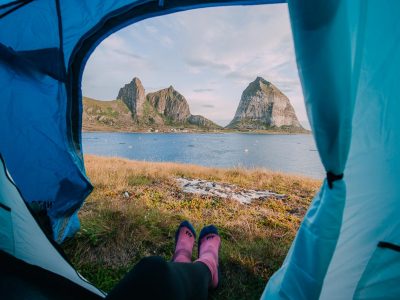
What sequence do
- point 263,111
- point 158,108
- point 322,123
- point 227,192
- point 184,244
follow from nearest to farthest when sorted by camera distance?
point 322,123 → point 184,244 → point 227,192 → point 263,111 → point 158,108

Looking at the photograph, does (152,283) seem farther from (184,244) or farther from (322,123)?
(184,244)

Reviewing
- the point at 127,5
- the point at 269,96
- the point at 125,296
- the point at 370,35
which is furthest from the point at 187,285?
the point at 269,96

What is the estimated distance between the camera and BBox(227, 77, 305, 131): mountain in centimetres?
12862

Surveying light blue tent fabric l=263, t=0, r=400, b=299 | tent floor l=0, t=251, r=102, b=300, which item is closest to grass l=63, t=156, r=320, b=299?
tent floor l=0, t=251, r=102, b=300

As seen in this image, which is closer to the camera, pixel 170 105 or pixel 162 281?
pixel 162 281

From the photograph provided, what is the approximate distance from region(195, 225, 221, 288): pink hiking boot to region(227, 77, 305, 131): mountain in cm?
12651

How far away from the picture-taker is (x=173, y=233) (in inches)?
96.3

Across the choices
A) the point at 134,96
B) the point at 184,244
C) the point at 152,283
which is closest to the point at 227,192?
the point at 184,244

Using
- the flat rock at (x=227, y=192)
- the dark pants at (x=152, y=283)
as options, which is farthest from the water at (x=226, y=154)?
the flat rock at (x=227, y=192)

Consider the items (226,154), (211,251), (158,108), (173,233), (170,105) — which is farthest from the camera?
(170,105)

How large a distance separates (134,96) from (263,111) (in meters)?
70.7

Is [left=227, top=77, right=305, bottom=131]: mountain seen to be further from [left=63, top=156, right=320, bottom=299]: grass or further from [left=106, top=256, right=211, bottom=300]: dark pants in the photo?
[left=106, top=256, right=211, bottom=300]: dark pants

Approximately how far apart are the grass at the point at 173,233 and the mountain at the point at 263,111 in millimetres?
125231

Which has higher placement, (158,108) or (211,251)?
(158,108)
